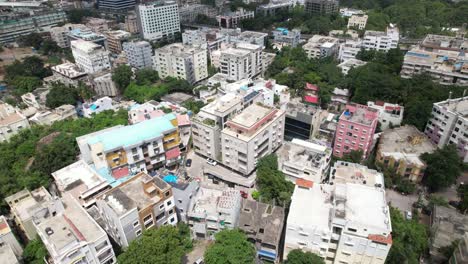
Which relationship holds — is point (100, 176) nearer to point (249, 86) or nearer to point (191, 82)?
point (249, 86)

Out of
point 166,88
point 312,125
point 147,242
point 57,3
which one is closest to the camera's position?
point 147,242

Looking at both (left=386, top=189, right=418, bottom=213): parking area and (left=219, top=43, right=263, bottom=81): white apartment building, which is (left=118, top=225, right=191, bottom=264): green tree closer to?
→ (left=386, top=189, right=418, bottom=213): parking area

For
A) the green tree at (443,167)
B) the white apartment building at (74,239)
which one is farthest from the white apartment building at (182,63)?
the green tree at (443,167)

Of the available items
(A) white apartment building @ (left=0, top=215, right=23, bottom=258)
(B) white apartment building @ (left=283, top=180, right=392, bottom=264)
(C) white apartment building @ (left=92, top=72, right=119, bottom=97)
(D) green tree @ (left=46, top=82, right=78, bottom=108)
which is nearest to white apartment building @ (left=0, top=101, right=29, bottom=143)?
(D) green tree @ (left=46, top=82, right=78, bottom=108)

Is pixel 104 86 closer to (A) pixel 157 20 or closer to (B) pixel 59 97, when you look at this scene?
(B) pixel 59 97

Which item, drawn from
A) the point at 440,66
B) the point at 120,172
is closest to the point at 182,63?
the point at 120,172

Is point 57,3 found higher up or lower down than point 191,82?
higher up

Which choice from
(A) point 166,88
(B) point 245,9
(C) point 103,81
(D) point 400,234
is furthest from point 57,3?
(D) point 400,234
